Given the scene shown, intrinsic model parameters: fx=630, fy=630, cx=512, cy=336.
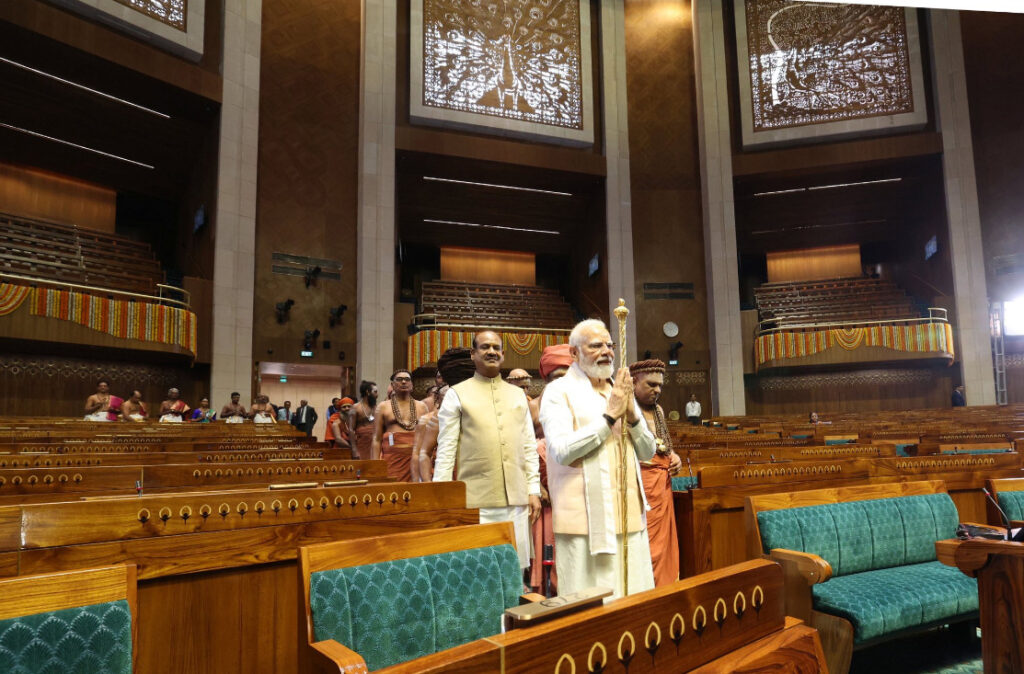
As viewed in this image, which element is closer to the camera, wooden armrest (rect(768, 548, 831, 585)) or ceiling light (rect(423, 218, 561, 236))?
wooden armrest (rect(768, 548, 831, 585))

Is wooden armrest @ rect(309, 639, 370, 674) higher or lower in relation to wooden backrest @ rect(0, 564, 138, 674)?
lower

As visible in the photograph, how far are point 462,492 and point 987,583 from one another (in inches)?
75.3

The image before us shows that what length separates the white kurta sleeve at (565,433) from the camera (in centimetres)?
Result: 218

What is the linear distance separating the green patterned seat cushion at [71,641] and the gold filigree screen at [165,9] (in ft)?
46.6

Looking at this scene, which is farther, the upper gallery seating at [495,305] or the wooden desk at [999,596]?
the upper gallery seating at [495,305]

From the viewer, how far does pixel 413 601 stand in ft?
5.41

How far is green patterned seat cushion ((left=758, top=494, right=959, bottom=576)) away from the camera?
2.75 m

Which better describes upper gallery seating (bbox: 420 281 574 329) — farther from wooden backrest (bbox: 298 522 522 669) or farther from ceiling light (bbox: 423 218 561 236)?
wooden backrest (bbox: 298 522 522 669)

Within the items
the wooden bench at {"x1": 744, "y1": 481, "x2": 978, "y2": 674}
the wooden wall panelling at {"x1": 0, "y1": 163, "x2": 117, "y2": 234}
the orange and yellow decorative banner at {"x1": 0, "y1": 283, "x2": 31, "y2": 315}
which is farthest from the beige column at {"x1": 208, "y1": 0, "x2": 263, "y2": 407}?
the wooden bench at {"x1": 744, "y1": 481, "x2": 978, "y2": 674}

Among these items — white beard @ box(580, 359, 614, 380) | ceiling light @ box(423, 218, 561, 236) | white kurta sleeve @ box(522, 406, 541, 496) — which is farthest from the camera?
ceiling light @ box(423, 218, 561, 236)

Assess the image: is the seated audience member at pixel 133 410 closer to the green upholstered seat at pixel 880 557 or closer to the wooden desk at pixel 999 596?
the green upholstered seat at pixel 880 557

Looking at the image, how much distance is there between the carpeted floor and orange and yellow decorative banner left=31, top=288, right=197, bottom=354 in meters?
12.0

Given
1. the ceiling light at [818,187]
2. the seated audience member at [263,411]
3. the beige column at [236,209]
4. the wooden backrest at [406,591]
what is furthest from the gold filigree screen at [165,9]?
the ceiling light at [818,187]

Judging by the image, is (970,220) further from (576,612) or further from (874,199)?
(576,612)
